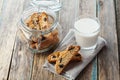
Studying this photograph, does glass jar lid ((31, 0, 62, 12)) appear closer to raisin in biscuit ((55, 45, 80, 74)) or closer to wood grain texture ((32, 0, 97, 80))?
wood grain texture ((32, 0, 97, 80))

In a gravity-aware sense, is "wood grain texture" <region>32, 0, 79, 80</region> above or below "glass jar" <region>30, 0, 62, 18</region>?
below

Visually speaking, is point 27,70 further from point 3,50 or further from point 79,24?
point 79,24

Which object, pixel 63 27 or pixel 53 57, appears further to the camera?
pixel 63 27

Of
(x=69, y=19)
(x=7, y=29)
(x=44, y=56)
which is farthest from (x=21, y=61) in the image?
(x=69, y=19)

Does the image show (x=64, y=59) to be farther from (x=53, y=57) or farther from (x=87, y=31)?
(x=87, y=31)

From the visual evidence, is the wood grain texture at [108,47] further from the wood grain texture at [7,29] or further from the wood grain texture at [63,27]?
the wood grain texture at [7,29]

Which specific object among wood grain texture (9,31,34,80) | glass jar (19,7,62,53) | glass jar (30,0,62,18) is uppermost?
glass jar (30,0,62,18)

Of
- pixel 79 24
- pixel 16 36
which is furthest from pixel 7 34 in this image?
pixel 79 24

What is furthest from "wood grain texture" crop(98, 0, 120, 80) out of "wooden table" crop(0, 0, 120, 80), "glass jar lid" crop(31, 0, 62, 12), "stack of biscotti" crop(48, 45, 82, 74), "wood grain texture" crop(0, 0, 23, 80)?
"wood grain texture" crop(0, 0, 23, 80)
